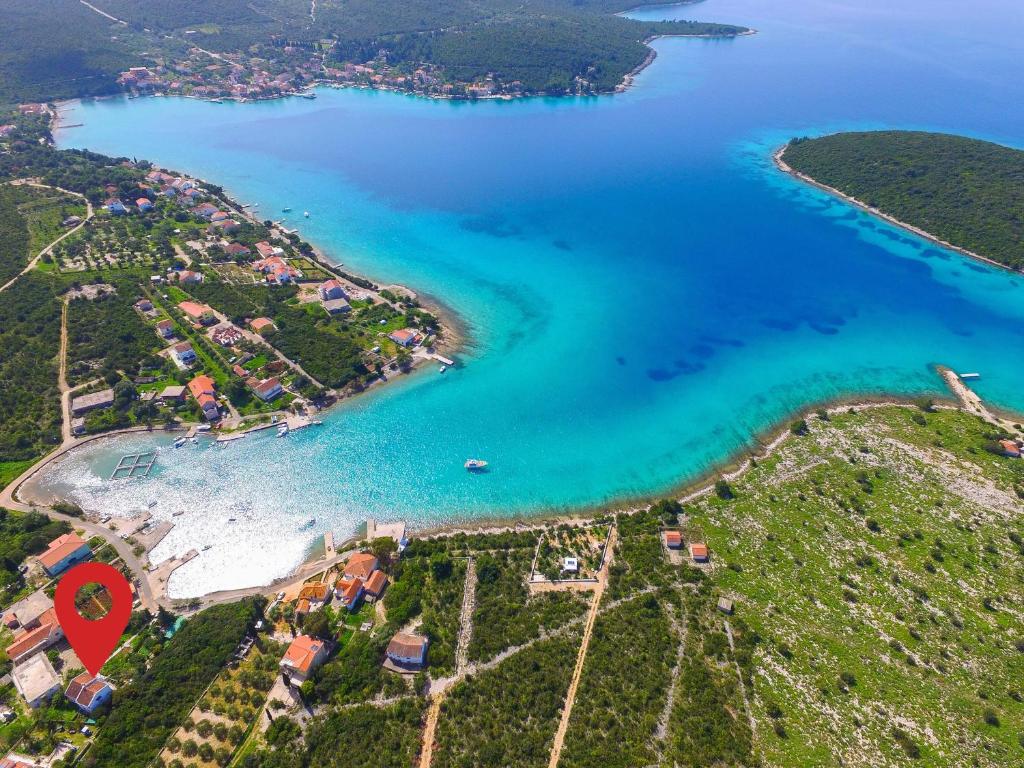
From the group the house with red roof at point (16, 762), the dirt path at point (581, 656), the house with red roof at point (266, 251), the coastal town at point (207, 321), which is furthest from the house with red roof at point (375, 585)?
the house with red roof at point (266, 251)

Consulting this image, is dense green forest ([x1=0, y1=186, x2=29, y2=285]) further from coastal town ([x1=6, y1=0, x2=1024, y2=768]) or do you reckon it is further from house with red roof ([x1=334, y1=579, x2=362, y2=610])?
house with red roof ([x1=334, y1=579, x2=362, y2=610])

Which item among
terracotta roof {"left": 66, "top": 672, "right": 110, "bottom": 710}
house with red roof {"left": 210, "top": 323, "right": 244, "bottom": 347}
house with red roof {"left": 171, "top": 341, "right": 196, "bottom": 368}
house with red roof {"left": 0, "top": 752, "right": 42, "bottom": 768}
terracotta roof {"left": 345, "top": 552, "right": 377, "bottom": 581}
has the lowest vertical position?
house with red roof {"left": 0, "top": 752, "right": 42, "bottom": 768}

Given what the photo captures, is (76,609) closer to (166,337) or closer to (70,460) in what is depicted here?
(70,460)

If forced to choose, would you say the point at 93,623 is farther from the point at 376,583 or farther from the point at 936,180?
the point at 936,180

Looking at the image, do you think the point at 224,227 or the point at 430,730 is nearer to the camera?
the point at 430,730

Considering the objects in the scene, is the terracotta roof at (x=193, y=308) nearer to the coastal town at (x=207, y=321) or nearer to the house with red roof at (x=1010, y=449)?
the coastal town at (x=207, y=321)

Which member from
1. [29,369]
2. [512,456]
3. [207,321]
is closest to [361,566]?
[512,456]

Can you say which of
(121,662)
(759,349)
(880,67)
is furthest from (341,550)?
(880,67)

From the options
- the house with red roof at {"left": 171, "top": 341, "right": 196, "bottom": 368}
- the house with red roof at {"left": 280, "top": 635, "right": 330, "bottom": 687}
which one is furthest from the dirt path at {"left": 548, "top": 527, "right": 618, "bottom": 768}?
the house with red roof at {"left": 171, "top": 341, "right": 196, "bottom": 368}
